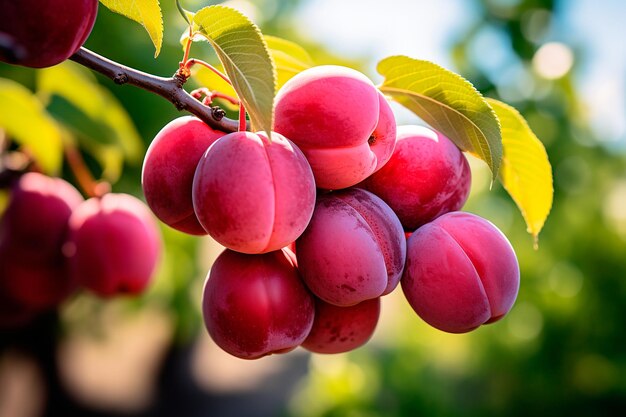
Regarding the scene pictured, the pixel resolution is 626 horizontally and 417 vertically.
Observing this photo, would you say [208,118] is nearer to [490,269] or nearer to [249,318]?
[249,318]

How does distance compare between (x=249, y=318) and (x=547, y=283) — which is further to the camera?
(x=547, y=283)

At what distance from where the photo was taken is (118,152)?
119 centimetres

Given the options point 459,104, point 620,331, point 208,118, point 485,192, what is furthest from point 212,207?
point 620,331

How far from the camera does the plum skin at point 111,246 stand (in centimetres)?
99

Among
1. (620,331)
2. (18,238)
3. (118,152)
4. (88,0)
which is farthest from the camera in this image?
(620,331)

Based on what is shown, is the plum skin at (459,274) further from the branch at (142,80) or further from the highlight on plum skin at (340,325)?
the branch at (142,80)

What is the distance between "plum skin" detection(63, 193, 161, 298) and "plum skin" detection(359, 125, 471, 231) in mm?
573

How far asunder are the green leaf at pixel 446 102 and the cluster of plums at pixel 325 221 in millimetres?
27

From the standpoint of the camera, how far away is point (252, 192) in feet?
1.56

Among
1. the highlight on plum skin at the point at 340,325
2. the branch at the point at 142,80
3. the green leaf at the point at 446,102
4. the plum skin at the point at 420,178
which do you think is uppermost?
the green leaf at the point at 446,102

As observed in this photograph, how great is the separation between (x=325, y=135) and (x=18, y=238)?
805mm

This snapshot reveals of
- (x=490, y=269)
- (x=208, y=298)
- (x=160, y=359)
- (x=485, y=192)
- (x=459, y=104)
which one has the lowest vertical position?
(x=160, y=359)

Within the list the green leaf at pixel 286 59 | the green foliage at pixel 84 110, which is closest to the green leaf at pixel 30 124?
the green foliage at pixel 84 110

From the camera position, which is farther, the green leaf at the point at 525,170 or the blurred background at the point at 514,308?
the blurred background at the point at 514,308
